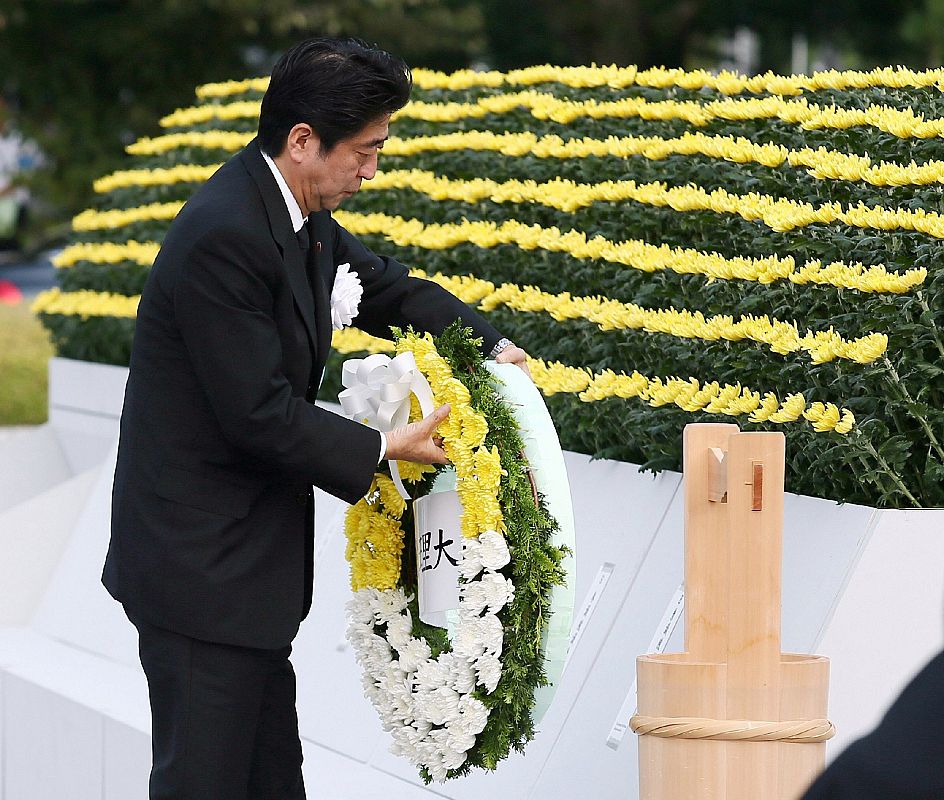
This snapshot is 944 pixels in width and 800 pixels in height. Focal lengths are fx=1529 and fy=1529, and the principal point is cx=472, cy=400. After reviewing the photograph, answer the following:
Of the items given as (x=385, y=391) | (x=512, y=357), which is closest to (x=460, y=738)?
(x=385, y=391)

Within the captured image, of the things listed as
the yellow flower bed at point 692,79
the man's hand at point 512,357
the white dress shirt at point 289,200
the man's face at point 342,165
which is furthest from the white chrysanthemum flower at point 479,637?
the yellow flower bed at point 692,79

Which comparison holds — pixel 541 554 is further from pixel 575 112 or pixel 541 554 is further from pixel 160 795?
pixel 575 112

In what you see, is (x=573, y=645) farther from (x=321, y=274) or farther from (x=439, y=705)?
(x=321, y=274)

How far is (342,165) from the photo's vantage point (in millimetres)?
2994

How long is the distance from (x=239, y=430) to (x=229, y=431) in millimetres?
25

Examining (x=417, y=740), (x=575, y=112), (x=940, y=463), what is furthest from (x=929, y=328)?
(x=575, y=112)

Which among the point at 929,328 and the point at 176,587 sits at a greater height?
the point at 929,328

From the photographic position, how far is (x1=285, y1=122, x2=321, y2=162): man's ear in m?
2.96

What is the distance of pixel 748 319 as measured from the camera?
4.22 meters

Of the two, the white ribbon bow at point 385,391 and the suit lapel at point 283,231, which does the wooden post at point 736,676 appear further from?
the suit lapel at point 283,231

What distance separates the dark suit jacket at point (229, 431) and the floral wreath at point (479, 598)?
0.22 meters

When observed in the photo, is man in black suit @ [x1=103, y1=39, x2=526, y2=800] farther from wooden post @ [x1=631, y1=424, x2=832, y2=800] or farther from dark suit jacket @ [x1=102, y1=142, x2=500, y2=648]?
wooden post @ [x1=631, y1=424, x2=832, y2=800]

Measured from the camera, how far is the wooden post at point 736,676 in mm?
2861

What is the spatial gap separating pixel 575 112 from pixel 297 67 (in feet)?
11.0
